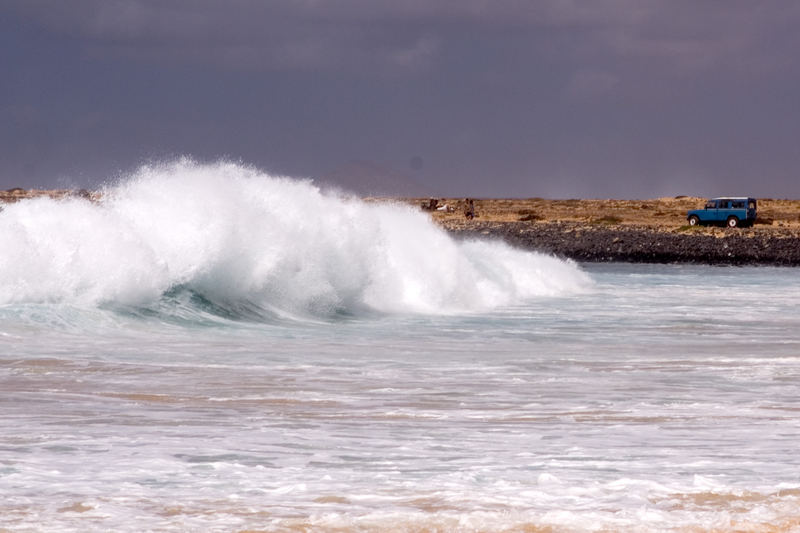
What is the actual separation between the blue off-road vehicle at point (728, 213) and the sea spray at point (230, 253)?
124 feet

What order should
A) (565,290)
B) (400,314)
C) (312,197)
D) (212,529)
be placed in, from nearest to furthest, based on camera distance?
(212,529), (400,314), (312,197), (565,290)

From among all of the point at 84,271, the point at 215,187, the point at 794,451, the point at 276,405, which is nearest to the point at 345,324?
the point at 84,271

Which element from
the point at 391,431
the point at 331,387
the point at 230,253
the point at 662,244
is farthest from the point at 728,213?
the point at 391,431

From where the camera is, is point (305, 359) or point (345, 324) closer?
point (305, 359)

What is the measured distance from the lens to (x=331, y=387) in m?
9.34

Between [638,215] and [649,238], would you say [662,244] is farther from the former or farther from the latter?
[638,215]

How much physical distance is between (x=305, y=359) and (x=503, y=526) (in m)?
6.50

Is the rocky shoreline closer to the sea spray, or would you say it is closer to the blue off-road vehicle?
the blue off-road vehicle

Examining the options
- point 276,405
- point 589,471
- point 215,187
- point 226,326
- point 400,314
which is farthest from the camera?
point 215,187

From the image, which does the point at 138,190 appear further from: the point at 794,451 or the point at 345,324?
the point at 794,451

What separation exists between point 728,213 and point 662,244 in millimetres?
11488

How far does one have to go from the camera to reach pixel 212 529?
4.98m

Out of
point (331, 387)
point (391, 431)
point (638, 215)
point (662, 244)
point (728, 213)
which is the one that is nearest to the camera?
point (391, 431)

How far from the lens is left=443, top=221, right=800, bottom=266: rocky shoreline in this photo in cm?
4769
